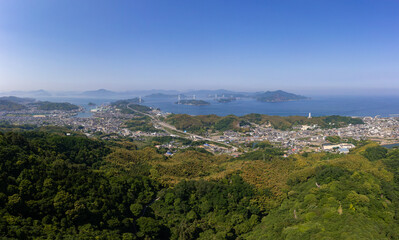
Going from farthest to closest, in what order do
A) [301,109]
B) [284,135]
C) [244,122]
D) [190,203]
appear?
[301,109], [244,122], [284,135], [190,203]

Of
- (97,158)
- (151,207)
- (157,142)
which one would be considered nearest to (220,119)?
(157,142)

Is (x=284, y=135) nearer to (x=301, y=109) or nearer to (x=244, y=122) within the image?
(x=244, y=122)

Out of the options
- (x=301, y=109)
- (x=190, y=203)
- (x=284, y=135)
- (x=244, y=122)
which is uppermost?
(x=301, y=109)

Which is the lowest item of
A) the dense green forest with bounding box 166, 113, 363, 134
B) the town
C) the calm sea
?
the town

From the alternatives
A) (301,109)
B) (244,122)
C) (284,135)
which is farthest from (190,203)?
(301,109)

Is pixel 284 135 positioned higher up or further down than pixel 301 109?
further down

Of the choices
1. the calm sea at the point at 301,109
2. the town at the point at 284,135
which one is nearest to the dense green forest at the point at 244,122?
the town at the point at 284,135

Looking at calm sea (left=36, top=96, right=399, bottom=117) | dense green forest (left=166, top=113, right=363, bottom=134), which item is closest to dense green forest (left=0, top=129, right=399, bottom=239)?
dense green forest (left=166, top=113, right=363, bottom=134)

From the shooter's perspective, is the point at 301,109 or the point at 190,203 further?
the point at 301,109

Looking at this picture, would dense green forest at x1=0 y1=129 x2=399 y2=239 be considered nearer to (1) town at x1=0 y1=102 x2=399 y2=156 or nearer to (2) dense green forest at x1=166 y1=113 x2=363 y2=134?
(1) town at x1=0 y1=102 x2=399 y2=156

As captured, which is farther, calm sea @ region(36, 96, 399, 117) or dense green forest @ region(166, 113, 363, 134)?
calm sea @ region(36, 96, 399, 117)
